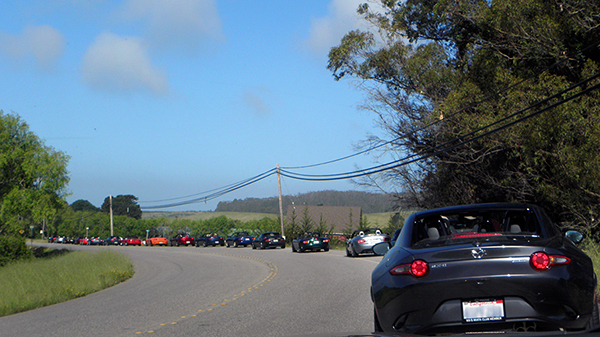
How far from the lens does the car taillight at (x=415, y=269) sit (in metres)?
4.89

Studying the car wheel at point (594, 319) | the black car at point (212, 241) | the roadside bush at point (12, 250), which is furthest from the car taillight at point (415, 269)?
the black car at point (212, 241)

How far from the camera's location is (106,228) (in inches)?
4988

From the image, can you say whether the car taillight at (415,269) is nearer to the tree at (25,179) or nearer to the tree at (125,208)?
the tree at (25,179)

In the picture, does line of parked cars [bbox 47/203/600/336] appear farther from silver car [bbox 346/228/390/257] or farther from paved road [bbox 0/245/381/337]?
silver car [bbox 346/228/390/257]

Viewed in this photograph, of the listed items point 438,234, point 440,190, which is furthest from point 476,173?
point 438,234

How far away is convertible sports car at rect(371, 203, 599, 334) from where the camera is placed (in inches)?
181

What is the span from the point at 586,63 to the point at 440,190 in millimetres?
12443

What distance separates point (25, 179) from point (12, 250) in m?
8.53

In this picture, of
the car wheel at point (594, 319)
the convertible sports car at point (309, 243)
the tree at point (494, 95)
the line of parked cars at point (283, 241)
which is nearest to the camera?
the car wheel at point (594, 319)

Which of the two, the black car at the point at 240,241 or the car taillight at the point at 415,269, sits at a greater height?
the car taillight at the point at 415,269

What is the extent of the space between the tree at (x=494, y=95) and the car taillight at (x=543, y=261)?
903cm

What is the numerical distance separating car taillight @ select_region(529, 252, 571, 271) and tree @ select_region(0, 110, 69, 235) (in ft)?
158

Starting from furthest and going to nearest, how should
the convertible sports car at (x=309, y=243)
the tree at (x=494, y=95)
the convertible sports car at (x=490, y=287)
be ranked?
the convertible sports car at (x=309, y=243), the tree at (x=494, y=95), the convertible sports car at (x=490, y=287)

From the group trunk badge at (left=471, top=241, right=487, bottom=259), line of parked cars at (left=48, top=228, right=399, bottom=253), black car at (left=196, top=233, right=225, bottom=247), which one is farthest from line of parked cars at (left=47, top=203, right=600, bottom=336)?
black car at (left=196, top=233, right=225, bottom=247)
